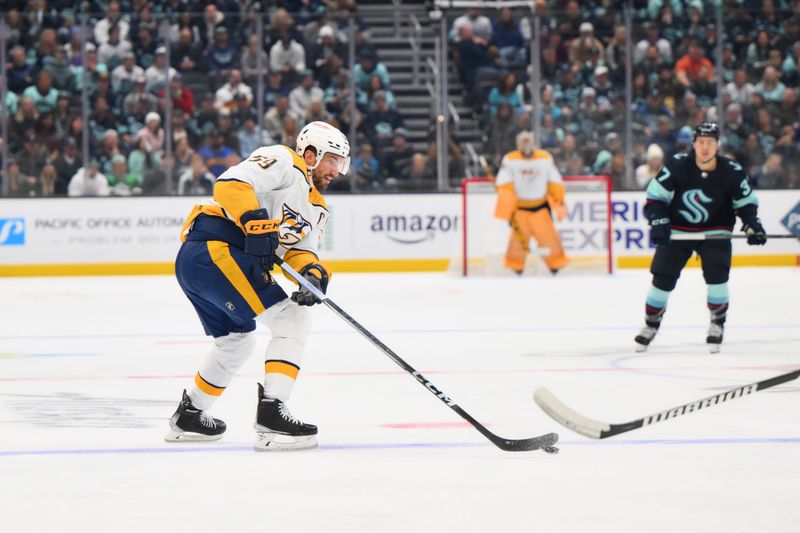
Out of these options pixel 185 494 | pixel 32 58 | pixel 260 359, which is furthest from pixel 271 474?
pixel 32 58

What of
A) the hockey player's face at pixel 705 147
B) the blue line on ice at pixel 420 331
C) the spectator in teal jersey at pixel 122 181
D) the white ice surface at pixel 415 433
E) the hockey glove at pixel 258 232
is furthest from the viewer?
the spectator in teal jersey at pixel 122 181

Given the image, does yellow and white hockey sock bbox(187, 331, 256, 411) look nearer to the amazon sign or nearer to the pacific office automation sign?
the pacific office automation sign

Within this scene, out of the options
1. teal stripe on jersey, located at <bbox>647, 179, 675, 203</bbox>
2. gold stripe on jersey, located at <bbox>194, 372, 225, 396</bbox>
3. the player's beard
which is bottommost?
gold stripe on jersey, located at <bbox>194, 372, 225, 396</bbox>

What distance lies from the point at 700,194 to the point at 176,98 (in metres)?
7.56

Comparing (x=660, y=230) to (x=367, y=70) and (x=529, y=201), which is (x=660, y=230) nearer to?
(x=529, y=201)

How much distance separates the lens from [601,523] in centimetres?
298

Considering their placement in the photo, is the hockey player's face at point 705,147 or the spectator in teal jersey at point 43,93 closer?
the hockey player's face at point 705,147

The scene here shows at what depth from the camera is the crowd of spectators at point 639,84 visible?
43.9 feet

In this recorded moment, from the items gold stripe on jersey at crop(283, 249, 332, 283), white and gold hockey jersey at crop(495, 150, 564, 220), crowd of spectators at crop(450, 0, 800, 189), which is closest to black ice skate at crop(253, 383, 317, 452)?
gold stripe on jersey at crop(283, 249, 332, 283)

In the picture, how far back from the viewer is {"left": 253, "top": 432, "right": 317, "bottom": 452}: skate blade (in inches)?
159

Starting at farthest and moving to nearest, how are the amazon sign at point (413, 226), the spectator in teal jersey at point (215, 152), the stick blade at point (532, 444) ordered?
the amazon sign at point (413, 226)
the spectator in teal jersey at point (215, 152)
the stick blade at point (532, 444)

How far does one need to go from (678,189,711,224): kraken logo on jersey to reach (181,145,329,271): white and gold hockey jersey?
10.1ft

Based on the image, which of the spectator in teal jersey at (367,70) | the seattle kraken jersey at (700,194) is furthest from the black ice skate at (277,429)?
the spectator in teal jersey at (367,70)

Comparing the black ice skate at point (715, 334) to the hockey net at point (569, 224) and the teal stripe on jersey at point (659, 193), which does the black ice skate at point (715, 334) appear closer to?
the teal stripe on jersey at point (659, 193)
